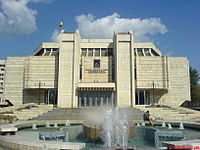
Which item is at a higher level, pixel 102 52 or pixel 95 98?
pixel 102 52

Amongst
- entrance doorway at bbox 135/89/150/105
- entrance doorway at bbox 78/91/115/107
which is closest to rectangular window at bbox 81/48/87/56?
entrance doorway at bbox 78/91/115/107

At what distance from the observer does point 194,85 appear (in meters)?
55.2

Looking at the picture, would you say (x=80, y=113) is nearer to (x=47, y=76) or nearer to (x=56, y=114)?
(x=56, y=114)

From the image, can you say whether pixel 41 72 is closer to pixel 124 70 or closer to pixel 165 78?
pixel 124 70

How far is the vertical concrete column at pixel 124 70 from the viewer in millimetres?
33656

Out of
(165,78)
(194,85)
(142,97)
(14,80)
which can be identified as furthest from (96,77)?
(194,85)

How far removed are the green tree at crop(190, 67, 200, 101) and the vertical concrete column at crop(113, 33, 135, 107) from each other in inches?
1108

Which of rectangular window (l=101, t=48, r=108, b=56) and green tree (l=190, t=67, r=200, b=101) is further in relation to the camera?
green tree (l=190, t=67, r=200, b=101)

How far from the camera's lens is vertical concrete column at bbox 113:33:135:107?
110ft

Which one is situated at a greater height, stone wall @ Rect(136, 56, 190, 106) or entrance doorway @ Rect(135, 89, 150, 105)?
stone wall @ Rect(136, 56, 190, 106)

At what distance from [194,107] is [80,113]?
86.5 ft

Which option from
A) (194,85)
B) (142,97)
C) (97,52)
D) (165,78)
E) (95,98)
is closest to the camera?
(95,98)

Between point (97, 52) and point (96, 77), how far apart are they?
21.7 feet

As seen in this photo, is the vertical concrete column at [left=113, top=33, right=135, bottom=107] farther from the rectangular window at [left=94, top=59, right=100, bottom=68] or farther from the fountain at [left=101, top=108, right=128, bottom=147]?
the fountain at [left=101, top=108, right=128, bottom=147]
